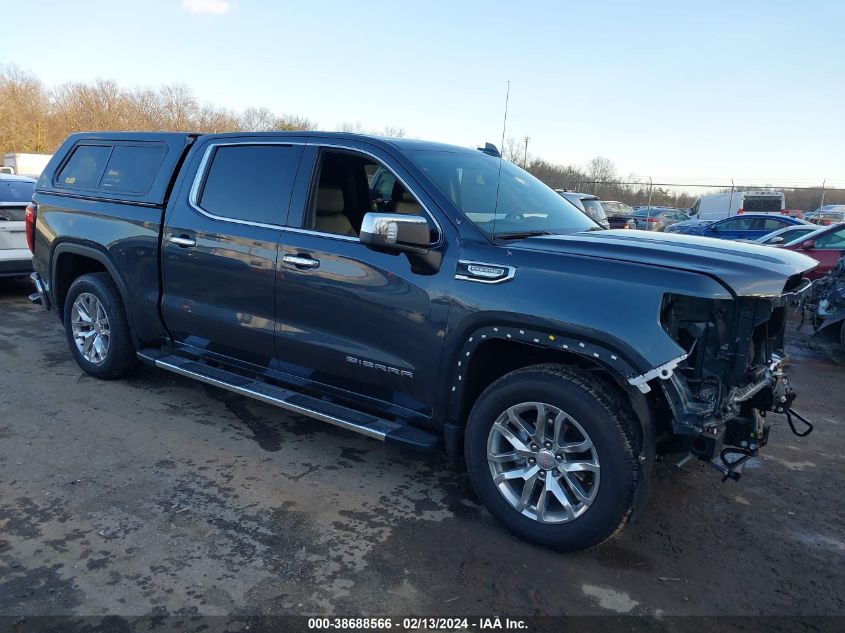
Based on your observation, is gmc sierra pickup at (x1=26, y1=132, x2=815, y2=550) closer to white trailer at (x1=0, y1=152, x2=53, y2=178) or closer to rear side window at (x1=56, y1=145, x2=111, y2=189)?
rear side window at (x1=56, y1=145, x2=111, y2=189)

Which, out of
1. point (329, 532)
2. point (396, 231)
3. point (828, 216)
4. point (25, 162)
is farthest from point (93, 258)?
point (25, 162)

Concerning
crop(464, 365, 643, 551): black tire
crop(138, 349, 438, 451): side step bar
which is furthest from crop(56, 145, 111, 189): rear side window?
crop(464, 365, 643, 551): black tire

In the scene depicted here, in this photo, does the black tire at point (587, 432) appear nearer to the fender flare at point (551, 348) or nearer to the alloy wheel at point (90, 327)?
the fender flare at point (551, 348)

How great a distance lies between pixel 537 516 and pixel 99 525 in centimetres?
221

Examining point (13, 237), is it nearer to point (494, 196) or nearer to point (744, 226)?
point (494, 196)

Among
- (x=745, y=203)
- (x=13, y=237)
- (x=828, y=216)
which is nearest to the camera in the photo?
(x=13, y=237)

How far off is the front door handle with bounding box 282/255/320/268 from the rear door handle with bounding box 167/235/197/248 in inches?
35.7

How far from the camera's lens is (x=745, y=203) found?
94.4 feet

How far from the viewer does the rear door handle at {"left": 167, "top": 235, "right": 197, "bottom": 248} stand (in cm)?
455

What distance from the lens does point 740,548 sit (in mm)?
3361

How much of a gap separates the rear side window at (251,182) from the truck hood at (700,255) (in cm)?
164

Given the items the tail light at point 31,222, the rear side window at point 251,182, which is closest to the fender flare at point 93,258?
the tail light at point 31,222

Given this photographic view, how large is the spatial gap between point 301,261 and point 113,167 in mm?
2374

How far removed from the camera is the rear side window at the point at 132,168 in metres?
5.00
